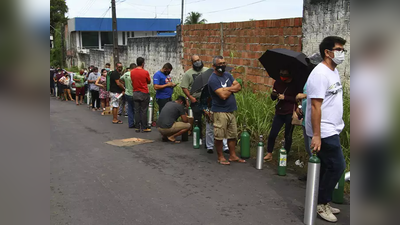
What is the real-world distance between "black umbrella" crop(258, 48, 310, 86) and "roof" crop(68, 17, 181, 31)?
3305 centimetres

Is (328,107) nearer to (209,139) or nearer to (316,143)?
(316,143)

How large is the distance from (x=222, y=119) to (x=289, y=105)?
1198mm

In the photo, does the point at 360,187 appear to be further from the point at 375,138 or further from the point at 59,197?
the point at 59,197

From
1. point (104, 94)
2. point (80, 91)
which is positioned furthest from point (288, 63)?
point (80, 91)

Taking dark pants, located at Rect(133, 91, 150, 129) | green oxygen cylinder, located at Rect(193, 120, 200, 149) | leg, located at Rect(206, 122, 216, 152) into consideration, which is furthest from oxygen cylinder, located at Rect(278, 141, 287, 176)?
dark pants, located at Rect(133, 91, 150, 129)

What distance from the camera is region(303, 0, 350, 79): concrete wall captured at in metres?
8.35

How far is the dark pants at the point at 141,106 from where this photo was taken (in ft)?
35.9

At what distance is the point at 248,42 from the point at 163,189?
6733 millimetres

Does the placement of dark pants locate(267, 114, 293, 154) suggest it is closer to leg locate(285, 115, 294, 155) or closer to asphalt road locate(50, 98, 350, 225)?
leg locate(285, 115, 294, 155)

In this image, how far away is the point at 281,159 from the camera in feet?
21.8

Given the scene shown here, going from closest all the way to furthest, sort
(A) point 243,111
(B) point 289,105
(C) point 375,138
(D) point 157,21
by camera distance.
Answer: (C) point 375,138 < (B) point 289,105 < (A) point 243,111 < (D) point 157,21

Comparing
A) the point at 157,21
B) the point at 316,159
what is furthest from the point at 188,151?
the point at 157,21

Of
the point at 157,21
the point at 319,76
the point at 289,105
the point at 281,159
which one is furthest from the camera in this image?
the point at 157,21

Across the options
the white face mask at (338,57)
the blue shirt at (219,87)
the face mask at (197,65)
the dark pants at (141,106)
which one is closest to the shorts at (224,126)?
the blue shirt at (219,87)
